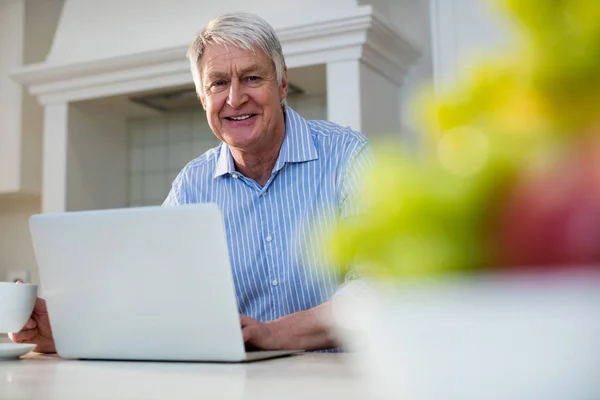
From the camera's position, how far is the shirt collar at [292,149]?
5.31ft

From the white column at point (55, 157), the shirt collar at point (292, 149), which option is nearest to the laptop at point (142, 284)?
the shirt collar at point (292, 149)

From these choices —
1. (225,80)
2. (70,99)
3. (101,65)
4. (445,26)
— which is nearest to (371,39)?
(445,26)

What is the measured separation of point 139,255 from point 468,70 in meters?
0.71

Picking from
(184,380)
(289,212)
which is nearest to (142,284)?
(184,380)

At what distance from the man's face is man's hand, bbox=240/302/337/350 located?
512 mm

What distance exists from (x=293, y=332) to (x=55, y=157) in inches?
74.0

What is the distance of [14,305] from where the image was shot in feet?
3.55

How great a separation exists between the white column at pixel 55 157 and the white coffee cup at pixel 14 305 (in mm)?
1690

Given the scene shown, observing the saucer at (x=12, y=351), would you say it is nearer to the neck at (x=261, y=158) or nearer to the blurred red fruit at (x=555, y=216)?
the neck at (x=261, y=158)

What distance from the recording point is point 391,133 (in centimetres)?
245

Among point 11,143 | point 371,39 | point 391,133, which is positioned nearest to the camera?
point 371,39

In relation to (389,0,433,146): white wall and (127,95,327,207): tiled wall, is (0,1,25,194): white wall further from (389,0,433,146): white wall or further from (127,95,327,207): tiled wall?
(389,0,433,146): white wall

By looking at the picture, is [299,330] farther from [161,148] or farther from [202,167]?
[161,148]

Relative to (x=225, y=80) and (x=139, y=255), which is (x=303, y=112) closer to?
(x=225, y=80)
